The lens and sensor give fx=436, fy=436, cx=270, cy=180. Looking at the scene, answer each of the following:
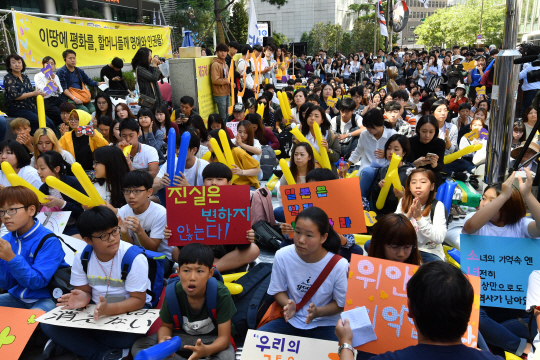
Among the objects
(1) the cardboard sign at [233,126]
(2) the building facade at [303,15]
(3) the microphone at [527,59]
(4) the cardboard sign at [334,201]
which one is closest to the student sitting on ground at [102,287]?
(4) the cardboard sign at [334,201]

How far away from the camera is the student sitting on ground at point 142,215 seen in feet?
11.3

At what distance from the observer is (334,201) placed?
349 cm

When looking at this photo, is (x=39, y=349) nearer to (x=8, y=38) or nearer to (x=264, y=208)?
(x=264, y=208)

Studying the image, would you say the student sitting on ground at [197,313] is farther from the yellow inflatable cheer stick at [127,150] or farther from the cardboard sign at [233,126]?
the cardboard sign at [233,126]

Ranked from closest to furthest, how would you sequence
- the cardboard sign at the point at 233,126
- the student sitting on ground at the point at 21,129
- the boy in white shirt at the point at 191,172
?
the boy in white shirt at the point at 191,172 < the student sitting on ground at the point at 21,129 < the cardboard sign at the point at 233,126

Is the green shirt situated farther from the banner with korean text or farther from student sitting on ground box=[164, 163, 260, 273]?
the banner with korean text

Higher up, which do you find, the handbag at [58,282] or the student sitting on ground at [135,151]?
the student sitting on ground at [135,151]

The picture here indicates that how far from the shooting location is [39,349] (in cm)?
312

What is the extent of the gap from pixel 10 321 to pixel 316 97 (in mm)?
Answer: 6583

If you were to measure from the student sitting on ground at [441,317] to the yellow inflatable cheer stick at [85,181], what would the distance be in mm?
2726

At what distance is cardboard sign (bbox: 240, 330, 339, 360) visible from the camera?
237cm

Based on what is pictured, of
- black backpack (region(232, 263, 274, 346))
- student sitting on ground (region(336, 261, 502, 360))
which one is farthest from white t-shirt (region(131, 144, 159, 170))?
student sitting on ground (region(336, 261, 502, 360))

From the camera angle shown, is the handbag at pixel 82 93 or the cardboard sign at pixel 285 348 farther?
the handbag at pixel 82 93

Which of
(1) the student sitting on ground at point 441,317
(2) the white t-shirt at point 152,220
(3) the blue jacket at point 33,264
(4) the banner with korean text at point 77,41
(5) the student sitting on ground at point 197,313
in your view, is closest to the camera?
(1) the student sitting on ground at point 441,317
